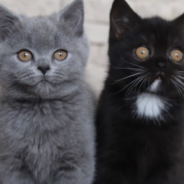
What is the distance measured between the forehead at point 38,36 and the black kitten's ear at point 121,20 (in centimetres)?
21

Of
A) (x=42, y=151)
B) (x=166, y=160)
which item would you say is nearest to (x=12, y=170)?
(x=42, y=151)

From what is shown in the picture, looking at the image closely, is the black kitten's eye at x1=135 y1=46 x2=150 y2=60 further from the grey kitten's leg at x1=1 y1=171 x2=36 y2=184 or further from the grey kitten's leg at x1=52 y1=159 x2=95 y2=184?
the grey kitten's leg at x1=1 y1=171 x2=36 y2=184

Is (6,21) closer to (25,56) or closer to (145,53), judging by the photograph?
(25,56)

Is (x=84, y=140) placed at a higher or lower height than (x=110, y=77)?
lower

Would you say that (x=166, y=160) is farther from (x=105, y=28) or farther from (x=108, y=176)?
(x=105, y=28)

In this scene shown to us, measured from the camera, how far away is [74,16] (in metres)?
1.19

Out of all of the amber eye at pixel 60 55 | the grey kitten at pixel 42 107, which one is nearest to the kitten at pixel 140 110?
the grey kitten at pixel 42 107

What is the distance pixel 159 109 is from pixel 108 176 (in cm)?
32

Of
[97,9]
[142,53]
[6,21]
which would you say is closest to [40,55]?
[6,21]

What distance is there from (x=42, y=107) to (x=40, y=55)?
196 millimetres

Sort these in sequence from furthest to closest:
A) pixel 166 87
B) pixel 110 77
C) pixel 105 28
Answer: pixel 105 28 < pixel 110 77 < pixel 166 87

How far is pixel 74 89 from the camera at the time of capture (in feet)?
3.82

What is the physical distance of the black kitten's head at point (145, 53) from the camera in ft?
3.58

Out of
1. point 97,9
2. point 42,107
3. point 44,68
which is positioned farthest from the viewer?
point 97,9
